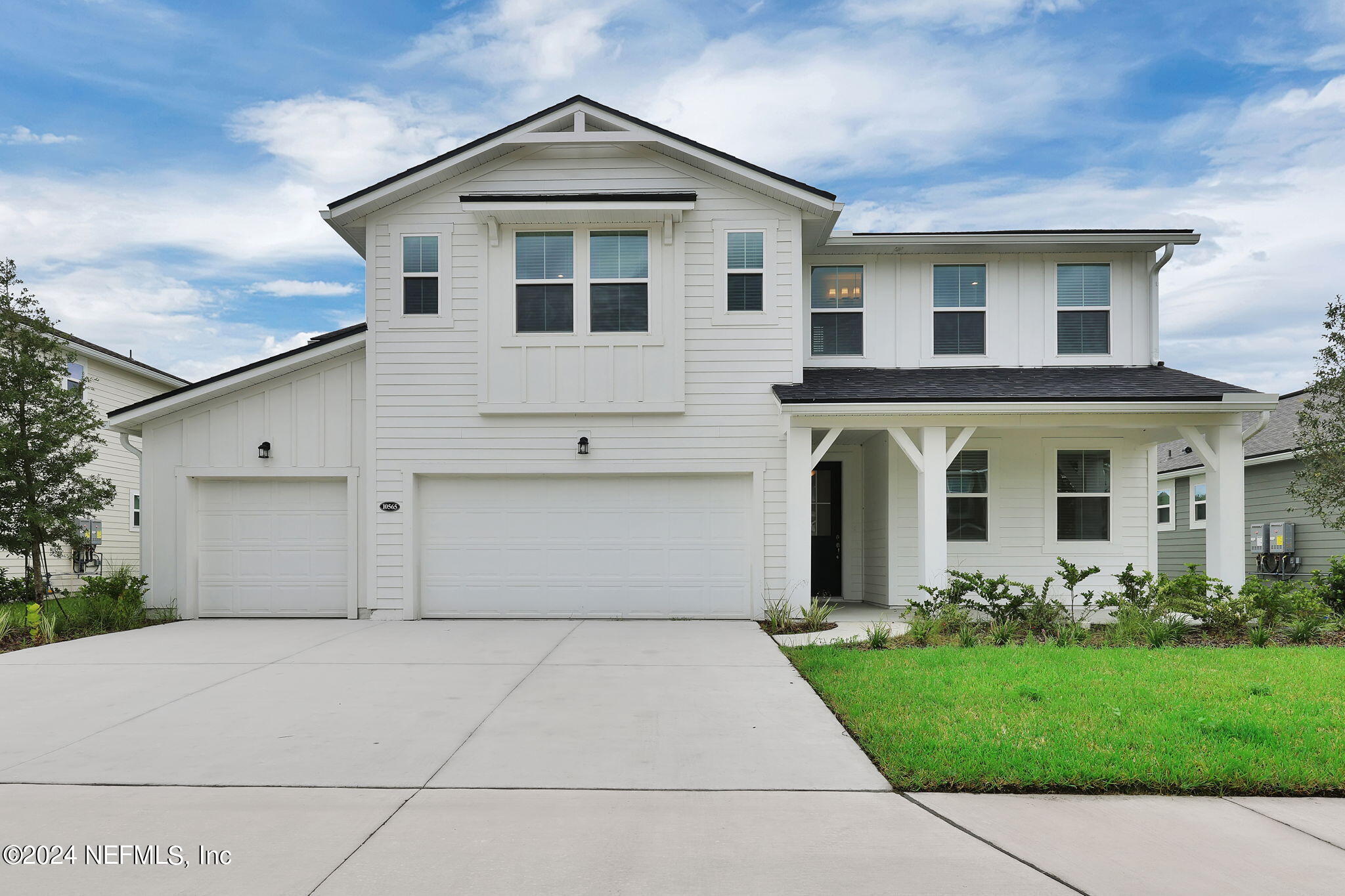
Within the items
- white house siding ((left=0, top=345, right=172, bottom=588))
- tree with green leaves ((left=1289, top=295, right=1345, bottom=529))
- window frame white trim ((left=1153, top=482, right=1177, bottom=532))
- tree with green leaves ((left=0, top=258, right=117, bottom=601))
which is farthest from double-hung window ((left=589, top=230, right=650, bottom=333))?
window frame white trim ((left=1153, top=482, right=1177, bottom=532))

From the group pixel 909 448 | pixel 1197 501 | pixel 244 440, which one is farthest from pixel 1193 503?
pixel 244 440

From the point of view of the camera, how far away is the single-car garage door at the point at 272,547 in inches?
495

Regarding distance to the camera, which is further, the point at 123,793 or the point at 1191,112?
the point at 1191,112

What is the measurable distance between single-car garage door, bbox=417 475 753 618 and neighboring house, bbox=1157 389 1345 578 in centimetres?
904

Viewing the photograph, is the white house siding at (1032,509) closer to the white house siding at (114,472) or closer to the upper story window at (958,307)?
the upper story window at (958,307)

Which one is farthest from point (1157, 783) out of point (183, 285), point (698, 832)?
point (183, 285)

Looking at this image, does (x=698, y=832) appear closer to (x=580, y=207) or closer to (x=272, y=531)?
(x=580, y=207)

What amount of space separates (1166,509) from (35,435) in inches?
924

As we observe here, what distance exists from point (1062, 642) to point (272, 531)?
1075 cm

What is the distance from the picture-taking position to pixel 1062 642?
9.27m

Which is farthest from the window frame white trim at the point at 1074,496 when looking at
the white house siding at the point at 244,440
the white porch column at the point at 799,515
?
the white house siding at the point at 244,440

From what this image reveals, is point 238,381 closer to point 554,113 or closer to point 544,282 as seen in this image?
point 544,282

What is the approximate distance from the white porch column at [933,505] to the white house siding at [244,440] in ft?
26.3

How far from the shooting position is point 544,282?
40.1ft
